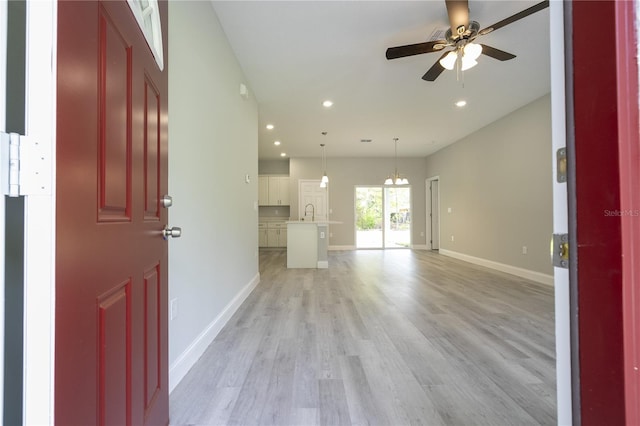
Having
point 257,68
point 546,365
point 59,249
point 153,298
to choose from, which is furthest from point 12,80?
point 257,68

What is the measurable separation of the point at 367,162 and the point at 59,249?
7935mm

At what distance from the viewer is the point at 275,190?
8211 mm

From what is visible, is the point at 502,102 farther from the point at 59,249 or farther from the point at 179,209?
the point at 59,249

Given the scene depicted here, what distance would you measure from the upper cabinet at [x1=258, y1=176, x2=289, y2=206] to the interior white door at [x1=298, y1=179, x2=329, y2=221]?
0.55 meters

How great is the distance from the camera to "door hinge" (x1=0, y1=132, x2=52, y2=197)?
460 millimetres

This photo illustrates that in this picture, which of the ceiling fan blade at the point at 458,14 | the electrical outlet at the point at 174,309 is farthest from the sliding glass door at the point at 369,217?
the electrical outlet at the point at 174,309

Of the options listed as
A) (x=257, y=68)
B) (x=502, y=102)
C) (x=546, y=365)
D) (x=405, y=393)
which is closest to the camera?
(x=405, y=393)

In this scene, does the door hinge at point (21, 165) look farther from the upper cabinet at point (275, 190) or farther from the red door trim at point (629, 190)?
the upper cabinet at point (275, 190)

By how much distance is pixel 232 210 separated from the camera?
9.06ft

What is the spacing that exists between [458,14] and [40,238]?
109 inches

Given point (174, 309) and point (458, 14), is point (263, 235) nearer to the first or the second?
point (174, 309)

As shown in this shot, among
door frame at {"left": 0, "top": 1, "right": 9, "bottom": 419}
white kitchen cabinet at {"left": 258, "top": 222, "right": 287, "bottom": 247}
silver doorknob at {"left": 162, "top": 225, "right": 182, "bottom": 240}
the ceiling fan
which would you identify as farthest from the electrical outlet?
white kitchen cabinet at {"left": 258, "top": 222, "right": 287, "bottom": 247}

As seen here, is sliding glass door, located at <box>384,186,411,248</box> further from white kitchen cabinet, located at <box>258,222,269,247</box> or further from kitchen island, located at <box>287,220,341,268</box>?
white kitchen cabinet, located at <box>258,222,269,247</box>

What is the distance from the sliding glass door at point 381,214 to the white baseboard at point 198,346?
5718 millimetres
